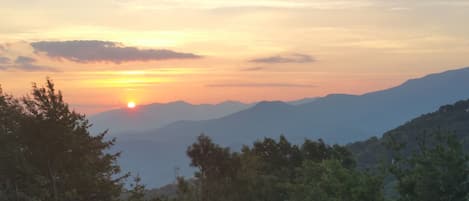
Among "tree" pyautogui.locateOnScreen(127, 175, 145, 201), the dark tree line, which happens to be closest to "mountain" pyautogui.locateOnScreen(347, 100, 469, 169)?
the dark tree line

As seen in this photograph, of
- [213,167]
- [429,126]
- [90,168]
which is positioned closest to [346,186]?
[90,168]

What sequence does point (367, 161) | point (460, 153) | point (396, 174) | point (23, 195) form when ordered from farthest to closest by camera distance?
point (367, 161), point (23, 195), point (396, 174), point (460, 153)

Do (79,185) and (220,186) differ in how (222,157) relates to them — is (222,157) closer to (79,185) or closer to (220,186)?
(220,186)

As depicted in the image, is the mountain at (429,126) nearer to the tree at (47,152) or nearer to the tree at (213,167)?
the tree at (213,167)

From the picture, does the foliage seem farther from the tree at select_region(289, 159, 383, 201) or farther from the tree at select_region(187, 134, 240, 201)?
the tree at select_region(289, 159, 383, 201)

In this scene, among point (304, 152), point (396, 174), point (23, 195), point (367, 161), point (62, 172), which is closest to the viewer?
point (396, 174)

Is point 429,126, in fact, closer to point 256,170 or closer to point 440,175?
point 256,170

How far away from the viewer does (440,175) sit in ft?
69.6

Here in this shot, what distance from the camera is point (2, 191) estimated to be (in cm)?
2706

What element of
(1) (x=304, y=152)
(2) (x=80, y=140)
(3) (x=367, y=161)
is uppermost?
(2) (x=80, y=140)

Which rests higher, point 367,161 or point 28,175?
point 28,175

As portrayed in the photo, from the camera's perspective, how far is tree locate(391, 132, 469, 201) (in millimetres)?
20969

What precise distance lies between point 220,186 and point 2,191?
21891 mm

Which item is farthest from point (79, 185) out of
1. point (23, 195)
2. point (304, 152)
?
point (304, 152)
